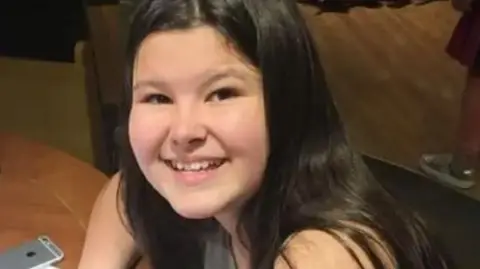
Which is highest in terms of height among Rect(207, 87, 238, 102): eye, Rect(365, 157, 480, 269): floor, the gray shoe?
Rect(207, 87, 238, 102): eye

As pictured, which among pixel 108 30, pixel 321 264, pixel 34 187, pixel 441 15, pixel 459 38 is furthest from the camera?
pixel 441 15

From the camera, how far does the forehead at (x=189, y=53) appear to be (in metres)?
0.81

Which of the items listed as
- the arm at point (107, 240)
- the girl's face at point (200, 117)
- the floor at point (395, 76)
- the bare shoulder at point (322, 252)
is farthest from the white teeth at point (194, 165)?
the floor at point (395, 76)

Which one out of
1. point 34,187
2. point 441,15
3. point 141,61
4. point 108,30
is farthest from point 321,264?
point 441,15

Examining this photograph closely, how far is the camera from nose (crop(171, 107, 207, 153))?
→ 0.81m

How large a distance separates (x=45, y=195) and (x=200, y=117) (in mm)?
450

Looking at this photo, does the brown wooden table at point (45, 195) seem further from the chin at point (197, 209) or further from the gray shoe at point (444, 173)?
the gray shoe at point (444, 173)

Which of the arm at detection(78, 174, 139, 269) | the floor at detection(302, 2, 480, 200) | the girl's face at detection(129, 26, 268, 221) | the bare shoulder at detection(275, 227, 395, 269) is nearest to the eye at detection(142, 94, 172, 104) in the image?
the girl's face at detection(129, 26, 268, 221)

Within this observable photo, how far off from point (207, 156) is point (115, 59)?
5.81 ft

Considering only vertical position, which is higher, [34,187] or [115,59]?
[34,187]

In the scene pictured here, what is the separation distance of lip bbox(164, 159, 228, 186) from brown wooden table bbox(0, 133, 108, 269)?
0.28m

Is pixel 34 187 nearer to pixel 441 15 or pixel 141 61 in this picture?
pixel 141 61

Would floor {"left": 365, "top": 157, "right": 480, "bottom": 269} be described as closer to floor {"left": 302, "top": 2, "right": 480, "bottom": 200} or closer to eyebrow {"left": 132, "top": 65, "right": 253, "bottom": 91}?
floor {"left": 302, "top": 2, "right": 480, "bottom": 200}

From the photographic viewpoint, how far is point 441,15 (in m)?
2.95
